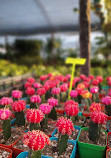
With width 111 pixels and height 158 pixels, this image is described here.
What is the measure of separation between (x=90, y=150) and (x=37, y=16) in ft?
22.3

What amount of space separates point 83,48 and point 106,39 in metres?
7.71

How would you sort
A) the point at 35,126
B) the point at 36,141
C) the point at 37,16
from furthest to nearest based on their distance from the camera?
1. the point at 37,16
2. the point at 35,126
3. the point at 36,141

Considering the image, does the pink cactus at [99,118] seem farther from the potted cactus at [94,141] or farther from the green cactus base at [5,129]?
the green cactus base at [5,129]

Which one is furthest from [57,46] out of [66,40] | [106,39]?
[106,39]

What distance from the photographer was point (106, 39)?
10430mm

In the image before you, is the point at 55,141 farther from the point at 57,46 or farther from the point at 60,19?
the point at 57,46

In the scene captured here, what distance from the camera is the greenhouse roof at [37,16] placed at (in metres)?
5.95

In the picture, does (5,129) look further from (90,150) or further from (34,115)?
(90,150)

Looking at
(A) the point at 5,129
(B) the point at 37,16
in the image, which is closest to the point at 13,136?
(A) the point at 5,129

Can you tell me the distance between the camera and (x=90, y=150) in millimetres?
1339

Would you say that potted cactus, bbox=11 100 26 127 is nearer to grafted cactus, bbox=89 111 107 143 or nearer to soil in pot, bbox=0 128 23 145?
soil in pot, bbox=0 128 23 145

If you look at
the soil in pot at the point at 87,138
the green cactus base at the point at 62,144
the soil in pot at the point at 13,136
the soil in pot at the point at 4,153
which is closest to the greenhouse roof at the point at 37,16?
the soil in pot at the point at 87,138

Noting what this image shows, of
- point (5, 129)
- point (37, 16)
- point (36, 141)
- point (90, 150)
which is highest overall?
point (37, 16)

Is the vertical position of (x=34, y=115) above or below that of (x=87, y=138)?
above
